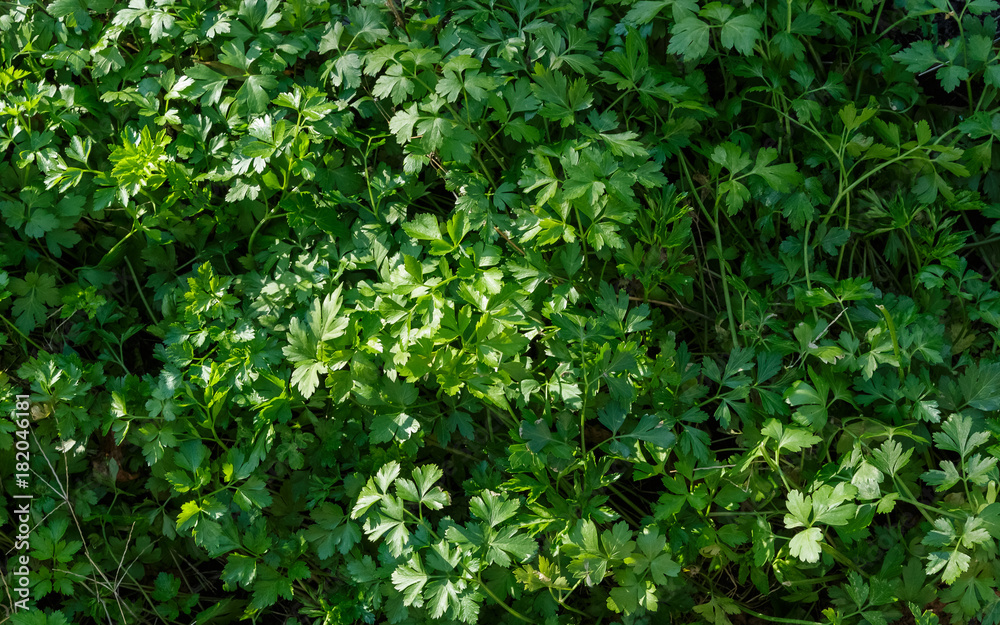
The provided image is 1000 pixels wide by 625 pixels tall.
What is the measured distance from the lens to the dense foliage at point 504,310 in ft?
6.59

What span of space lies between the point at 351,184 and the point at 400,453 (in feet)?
3.03

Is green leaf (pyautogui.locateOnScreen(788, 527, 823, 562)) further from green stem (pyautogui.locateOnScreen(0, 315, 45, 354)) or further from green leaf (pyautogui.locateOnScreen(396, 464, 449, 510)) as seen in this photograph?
green stem (pyautogui.locateOnScreen(0, 315, 45, 354))

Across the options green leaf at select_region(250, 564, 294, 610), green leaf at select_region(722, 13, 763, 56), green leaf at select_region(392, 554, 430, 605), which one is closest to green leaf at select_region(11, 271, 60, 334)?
green leaf at select_region(250, 564, 294, 610)

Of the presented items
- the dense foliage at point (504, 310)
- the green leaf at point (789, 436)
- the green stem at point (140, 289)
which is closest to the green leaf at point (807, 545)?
the dense foliage at point (504, 310)

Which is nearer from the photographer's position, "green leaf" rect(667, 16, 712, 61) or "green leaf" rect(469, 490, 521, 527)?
"green leaf" rect(469, 490, 521, 527)

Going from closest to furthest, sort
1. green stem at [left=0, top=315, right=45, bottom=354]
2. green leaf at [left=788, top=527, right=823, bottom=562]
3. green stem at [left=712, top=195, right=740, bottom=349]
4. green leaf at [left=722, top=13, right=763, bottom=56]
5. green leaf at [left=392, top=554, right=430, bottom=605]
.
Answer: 1. green leaf at [left=788, top=527, right=823, bottom=562]
2. green leaf at [left=392, top=554, right=430, bottom=605]
3. green leaf at [left=722, top=13, right=763, bottom=56]
4. green stem at [left=712, top=195, right=740, bottom=349]
5. green stem at [left=0, top=315, right=45, bottom=354]

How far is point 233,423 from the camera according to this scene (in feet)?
7.82

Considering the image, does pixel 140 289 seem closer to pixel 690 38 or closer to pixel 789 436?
pixel 690 38

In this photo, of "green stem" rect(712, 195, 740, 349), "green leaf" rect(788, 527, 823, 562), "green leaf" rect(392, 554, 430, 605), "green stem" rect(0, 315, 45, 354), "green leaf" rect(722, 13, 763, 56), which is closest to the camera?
"green leaf" rect(788, 527, 823, 562)

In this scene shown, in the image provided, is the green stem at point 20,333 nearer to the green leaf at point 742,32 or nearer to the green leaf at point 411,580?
the green leaf at point 411,580

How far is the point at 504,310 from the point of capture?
1.99 metres

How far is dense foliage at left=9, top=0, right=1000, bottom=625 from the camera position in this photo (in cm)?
201

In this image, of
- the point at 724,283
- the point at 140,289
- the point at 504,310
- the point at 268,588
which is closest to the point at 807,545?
the point at 724,283

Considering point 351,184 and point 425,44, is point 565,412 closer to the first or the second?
point 351,184
